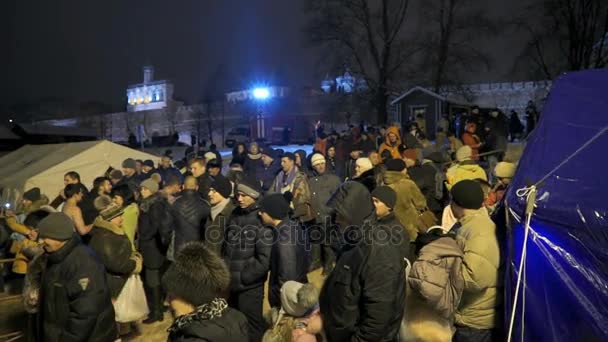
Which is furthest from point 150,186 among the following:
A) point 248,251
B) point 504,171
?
point 504,171

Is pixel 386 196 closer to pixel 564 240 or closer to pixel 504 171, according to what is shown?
pixel 564 240

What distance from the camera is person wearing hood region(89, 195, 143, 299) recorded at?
4449 millimetres

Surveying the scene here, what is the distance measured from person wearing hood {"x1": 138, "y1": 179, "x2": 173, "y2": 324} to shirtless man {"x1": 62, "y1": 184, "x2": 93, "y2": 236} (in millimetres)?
662

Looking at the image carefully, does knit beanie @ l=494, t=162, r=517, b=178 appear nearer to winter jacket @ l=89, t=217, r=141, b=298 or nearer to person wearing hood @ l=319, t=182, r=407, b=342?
person wearing hood @ l=319, t=182, r=407, b=342

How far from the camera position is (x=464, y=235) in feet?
11.1

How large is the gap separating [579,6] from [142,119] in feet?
180

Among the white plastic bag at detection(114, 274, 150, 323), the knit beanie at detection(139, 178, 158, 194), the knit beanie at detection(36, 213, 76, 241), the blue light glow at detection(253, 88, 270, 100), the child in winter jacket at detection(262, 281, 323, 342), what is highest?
the blue light glow at detection(253, 88, 270, 100)

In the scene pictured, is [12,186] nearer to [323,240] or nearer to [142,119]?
[323,240]

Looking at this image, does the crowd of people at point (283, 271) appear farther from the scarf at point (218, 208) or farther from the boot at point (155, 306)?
the boot at point (155, 306)

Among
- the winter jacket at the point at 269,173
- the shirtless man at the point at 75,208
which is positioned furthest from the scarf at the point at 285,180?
the shirtless man at the point at 75,208

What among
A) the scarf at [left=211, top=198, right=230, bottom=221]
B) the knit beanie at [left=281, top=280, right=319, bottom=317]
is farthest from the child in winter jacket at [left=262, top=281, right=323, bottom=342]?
the scarf at [left=211, top=198, right=230, bottom=221]

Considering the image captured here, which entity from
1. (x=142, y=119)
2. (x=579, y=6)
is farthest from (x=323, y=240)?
(x=142, y=119)

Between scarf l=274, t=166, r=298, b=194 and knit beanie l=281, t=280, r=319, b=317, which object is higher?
scarf l=274, t=166, r=298, b=194

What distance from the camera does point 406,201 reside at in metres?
5.74
